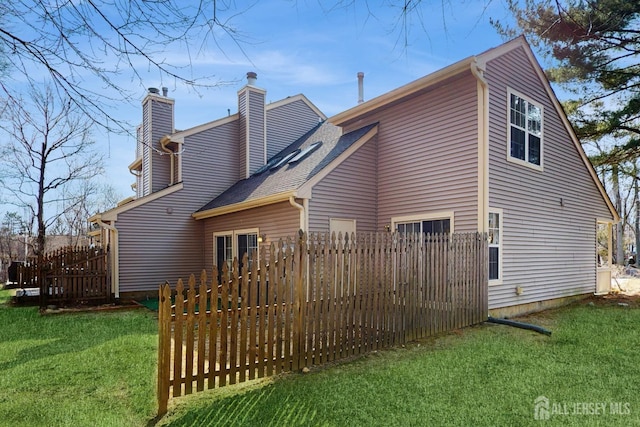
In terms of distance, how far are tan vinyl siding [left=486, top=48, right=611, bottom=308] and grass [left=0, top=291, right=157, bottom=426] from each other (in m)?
6.55

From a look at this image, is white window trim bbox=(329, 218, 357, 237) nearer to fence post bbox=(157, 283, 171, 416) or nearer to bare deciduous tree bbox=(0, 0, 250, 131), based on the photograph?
fence post bbox=(157, 283, 171, 416)

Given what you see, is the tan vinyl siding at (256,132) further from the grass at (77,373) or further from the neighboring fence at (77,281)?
the grass at (77,373)

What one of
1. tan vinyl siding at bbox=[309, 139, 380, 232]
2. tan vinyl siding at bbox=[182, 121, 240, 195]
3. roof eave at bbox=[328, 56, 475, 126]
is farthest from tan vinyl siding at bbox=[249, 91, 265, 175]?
tan vinyl siding at bbox=[309, 139, 380, 232]

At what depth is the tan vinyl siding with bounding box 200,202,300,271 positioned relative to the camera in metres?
9.13

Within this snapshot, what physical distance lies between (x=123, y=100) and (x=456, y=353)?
200 inches

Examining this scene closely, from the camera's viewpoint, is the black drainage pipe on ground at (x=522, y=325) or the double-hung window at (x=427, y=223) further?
the double-hung window at (x=427, y=223)

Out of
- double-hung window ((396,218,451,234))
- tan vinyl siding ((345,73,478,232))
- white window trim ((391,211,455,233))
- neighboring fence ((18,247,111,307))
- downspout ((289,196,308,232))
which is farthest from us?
neighboring fence ((18,247,111,307))

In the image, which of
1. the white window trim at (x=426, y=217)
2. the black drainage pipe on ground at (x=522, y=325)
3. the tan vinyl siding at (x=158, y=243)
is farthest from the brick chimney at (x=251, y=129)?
the black drainage pipe on ground at (x=522, y=325)

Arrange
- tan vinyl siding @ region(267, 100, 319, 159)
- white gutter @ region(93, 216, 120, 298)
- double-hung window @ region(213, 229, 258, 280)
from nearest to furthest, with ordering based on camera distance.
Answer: double-hung window @ region(213, 229, 258, 280) < white gutter @ region(93, 216, 120, 298) < tan vinyl siding @ region(267, 100, 319, 159)

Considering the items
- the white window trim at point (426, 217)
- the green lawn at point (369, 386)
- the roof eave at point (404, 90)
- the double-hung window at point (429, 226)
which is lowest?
the green lawn at point (369, 386)

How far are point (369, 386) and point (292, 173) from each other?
6972 millimetres

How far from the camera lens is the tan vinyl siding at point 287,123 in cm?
1491

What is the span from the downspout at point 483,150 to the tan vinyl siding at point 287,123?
879cm

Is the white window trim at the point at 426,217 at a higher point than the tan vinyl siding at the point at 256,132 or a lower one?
lower
